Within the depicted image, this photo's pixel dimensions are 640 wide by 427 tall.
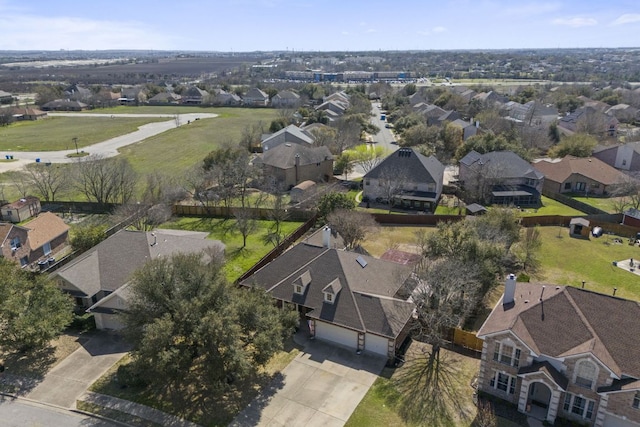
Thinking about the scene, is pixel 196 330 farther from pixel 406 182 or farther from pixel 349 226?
pixel 406 182

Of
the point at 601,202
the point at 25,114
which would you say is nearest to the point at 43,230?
the point at 601,202

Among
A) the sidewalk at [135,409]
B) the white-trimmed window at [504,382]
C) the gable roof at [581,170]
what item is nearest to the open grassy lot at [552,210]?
the gable roof at [581,170]

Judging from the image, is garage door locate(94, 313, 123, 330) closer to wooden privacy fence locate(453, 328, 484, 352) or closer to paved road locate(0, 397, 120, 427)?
paved road locate(0, 397, 120, 427)

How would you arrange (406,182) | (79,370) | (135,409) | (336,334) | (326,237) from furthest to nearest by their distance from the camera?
Result: (406,182) < (326,237) < (336,334) < (79,370) < (135,409)

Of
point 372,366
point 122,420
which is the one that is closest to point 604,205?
point 372,366

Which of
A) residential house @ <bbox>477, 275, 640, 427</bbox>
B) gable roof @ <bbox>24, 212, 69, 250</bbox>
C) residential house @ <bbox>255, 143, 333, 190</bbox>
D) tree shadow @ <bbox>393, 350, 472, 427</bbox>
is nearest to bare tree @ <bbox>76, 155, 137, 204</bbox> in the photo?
gable roof @ <bbox>24, 212, 69, 250</bbox>

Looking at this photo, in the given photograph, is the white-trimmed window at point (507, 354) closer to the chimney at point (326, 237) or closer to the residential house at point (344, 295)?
the residential house at point (344, 295)

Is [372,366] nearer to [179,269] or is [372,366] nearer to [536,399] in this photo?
[536,399]

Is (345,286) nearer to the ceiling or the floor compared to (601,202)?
nearer to the ceiling
